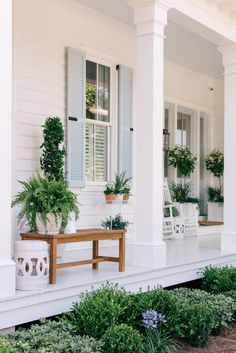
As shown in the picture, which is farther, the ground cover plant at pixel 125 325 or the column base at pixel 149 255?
the column base at pixel 149 255

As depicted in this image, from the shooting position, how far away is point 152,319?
418 centimetres

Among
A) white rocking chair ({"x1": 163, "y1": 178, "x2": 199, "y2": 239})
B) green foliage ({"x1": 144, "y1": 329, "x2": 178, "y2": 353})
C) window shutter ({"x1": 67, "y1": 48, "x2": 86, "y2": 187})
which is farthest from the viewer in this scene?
white rocking chair ({"x1": 163, "y1": 178, "x2": 199, "y2": 239})

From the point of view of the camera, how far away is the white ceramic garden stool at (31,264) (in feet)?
13.6

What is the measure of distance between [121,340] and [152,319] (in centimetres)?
57

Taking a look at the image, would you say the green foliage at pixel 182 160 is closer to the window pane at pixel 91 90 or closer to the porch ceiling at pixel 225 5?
the window pane at pixel 91 90

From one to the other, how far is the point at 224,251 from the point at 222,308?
7.52 ft

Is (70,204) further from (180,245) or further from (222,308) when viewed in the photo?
(180,245)

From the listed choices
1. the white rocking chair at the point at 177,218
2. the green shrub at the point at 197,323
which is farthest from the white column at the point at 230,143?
the green shrub at the point at 197,323

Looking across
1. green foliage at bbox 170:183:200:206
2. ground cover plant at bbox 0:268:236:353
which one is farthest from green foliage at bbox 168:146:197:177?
ground cover plant at bbox 0:268:236:353

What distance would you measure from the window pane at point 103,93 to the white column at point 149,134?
1704mm

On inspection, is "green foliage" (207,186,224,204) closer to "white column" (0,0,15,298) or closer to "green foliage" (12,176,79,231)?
"green foliage" (12,176,79,231)

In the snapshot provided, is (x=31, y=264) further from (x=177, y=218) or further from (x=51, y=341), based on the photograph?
(x=177, y=218)

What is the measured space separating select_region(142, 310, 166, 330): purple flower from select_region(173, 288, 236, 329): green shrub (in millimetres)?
626

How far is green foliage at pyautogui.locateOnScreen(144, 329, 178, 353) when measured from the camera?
13.4ft
